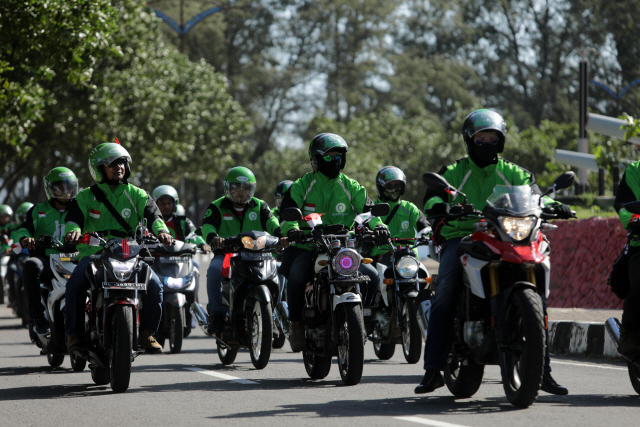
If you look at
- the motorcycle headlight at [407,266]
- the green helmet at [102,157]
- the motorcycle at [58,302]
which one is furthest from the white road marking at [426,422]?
the motorcycle headlight at [407,266]

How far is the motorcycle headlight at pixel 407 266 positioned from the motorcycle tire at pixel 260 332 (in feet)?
5.42

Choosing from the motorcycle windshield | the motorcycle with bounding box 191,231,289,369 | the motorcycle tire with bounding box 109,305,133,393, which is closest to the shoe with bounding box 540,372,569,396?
the motorcycle windshield

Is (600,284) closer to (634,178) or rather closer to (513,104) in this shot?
(634,178)

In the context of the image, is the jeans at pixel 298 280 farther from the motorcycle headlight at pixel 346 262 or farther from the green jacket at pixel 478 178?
the green jacket at pixel 478 178

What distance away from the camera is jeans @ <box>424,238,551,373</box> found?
22.3ft

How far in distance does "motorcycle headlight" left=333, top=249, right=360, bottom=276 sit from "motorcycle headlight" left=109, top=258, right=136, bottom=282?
5.18ft

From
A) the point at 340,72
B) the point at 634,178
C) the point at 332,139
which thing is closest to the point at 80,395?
the point at 332,139

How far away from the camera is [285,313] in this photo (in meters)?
10.7

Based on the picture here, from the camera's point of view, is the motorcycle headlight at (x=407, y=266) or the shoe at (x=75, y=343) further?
the motorcycle headlight at (x=407, y=266)

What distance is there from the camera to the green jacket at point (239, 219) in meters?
10.6

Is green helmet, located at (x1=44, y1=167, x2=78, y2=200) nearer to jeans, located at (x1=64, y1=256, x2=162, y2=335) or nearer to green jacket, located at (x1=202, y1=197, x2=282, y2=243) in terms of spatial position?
green jacket, located at (x1=202, y1=197, x2=282, y2=243)

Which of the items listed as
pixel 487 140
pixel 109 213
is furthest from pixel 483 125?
pixel 109 213

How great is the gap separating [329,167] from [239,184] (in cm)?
178

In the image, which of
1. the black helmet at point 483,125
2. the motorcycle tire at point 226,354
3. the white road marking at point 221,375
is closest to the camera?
the black helmet at point 483,125
